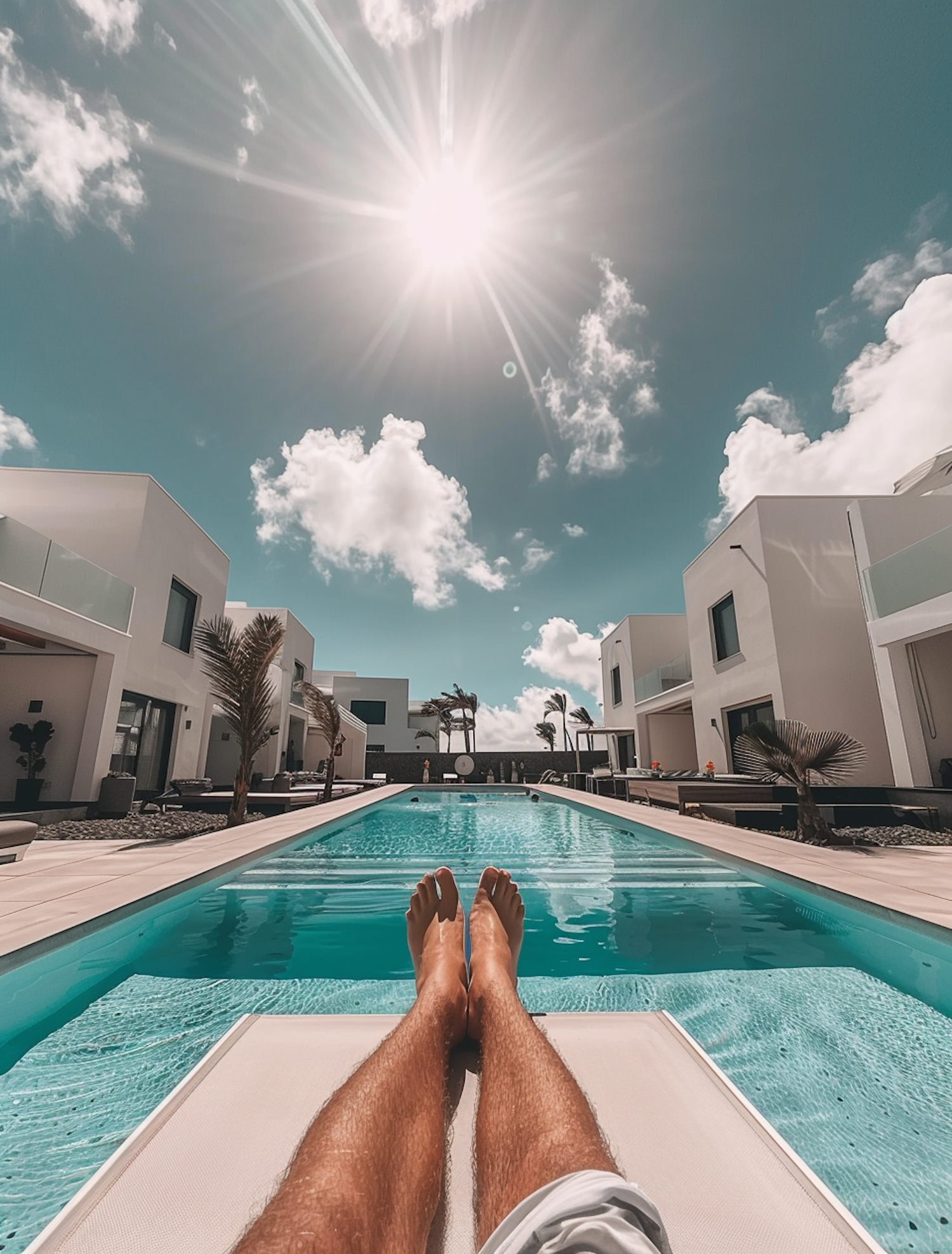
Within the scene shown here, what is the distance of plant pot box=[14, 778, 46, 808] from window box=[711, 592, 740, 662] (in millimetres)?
13067

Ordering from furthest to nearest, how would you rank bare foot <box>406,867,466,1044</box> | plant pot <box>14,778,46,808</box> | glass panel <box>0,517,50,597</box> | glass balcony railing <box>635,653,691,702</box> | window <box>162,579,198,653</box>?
glass balcony railing <box>635,653,691,702</box> → window <box>162,579,198,653</box> → plant pot <box>14,778,46,808</box> → glass panel <box>0,517,50,597</box> → bare foot <box>406,867,466,1044</box>

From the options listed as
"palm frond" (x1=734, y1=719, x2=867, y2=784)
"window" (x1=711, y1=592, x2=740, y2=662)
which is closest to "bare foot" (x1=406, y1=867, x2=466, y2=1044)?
"palm frond" (x1=734, y1=719, x2=867, y2=784)

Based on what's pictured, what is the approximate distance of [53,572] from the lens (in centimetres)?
748

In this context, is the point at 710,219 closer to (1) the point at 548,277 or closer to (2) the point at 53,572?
(1) the point at 548,277

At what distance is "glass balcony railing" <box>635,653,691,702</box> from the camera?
1521cm

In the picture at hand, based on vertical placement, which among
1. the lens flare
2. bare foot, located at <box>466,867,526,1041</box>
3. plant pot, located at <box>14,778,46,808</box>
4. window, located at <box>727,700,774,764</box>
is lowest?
bare foot, located at <box>466,867,526,1041</box>

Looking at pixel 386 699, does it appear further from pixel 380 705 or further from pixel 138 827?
pixel 138 827

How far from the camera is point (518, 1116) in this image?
940 mm

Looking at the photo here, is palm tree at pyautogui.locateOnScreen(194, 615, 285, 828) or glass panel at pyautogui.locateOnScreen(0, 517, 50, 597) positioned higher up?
glass panel at pyautogui.locateOnScreen(0, 517, 50, 597)

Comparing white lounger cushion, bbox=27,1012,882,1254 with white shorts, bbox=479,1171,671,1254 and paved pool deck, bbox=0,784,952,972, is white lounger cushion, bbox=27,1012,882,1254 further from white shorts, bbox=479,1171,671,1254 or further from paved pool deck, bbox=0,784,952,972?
paved pool deck, bbox=0,784,952,972

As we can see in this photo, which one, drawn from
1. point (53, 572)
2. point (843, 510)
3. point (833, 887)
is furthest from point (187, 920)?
point (843, 510)

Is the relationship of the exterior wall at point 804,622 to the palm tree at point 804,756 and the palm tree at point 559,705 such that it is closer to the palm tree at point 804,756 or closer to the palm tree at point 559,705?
the palm tree at point 804,756

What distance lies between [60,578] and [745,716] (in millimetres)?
12957

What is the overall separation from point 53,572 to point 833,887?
9749 millimetres
